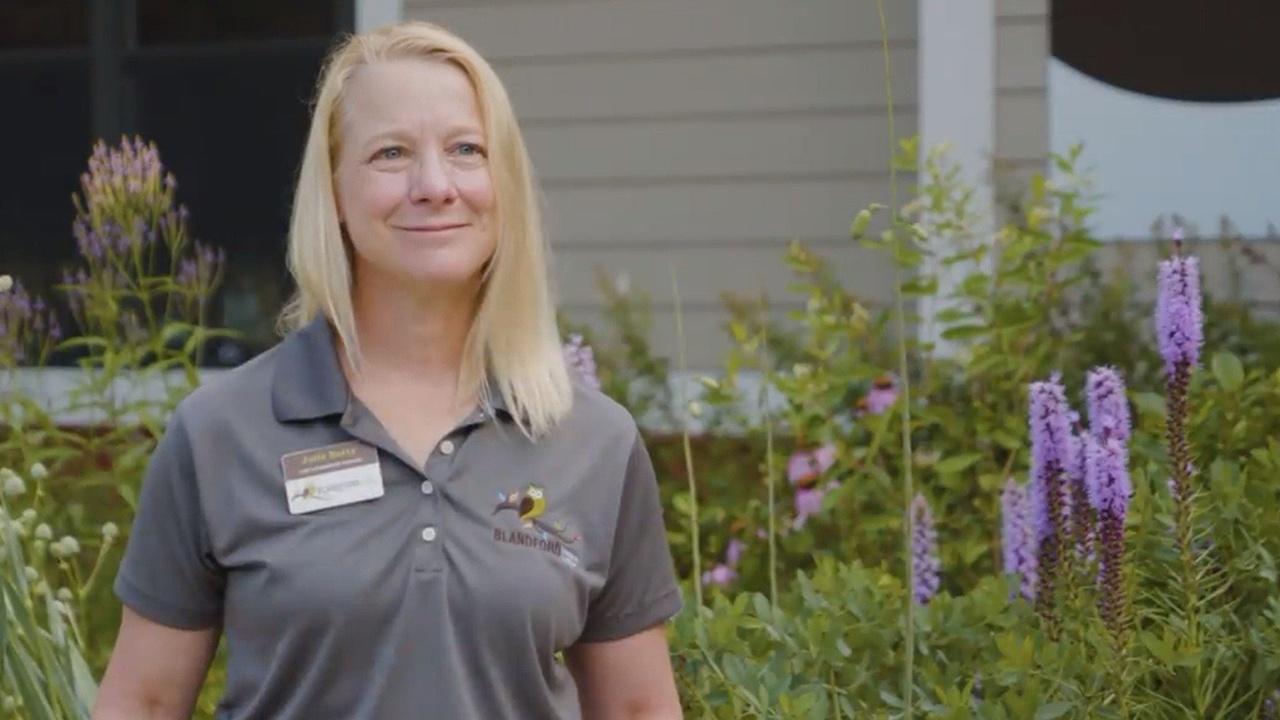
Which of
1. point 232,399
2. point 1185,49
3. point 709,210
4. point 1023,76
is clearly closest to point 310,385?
point 232,399

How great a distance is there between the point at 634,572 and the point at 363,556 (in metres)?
0.28

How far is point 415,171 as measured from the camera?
1861 mm

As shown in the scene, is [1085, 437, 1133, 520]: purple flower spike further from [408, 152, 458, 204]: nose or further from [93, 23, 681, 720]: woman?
[408, 152, 458, 204]: nose

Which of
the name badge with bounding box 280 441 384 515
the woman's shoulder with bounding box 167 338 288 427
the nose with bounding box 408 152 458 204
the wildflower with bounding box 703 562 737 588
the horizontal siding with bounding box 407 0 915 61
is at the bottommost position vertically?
the wildflower with bounding box 703 562 737 588

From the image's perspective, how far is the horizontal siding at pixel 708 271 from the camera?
18.9 ft

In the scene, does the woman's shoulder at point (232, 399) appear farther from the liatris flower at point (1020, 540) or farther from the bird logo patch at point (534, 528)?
the liatris flower at point (1020, 540)

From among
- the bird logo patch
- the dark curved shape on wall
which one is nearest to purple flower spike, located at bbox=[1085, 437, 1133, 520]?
the bird logo patch

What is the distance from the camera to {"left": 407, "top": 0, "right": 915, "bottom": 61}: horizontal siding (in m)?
5.78

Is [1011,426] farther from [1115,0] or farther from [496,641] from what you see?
[496,641]

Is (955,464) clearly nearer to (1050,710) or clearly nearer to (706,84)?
(1050,710)

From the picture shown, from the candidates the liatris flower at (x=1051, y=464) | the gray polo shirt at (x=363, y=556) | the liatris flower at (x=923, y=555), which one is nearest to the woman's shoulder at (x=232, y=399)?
the gray polo shirt at (x=363, y=556)

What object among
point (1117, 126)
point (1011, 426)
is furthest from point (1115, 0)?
point (1011, 426)

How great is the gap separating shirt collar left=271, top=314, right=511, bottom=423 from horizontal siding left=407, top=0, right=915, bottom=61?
396cm

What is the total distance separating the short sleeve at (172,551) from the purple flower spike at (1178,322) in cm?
128
